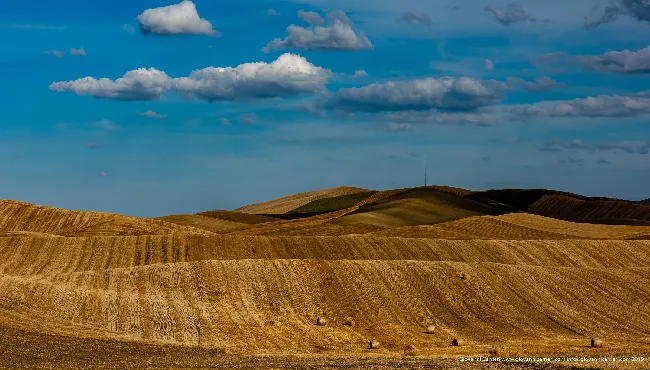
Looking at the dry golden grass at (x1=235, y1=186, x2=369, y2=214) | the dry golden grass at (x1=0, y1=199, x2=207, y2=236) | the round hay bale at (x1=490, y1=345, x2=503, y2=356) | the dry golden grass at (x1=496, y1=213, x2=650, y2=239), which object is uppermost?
the round hay bale at (x1=490, y1=345, x2=503, y2=356)

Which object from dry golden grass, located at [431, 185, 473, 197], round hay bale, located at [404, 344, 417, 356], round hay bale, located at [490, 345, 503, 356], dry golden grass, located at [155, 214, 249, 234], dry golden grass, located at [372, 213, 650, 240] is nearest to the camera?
round hay bale, located at [490, 345, 503, 356]

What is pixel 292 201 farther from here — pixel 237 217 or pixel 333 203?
pixel 237 217

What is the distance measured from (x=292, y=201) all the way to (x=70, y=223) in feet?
277

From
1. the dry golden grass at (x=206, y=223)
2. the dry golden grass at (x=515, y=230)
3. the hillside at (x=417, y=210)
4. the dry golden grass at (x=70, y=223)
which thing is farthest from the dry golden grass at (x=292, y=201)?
the dry golden grass at (x=70, y=223)

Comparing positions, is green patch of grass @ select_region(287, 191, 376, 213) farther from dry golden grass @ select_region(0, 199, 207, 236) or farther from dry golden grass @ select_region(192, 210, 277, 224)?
dry golden grass @ select_region(0, 199, 207, 236)

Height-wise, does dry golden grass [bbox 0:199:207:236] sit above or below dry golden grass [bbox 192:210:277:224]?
above

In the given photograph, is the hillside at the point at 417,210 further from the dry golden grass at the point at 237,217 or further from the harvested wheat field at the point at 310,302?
the harvested wheat field at the point at 310,302

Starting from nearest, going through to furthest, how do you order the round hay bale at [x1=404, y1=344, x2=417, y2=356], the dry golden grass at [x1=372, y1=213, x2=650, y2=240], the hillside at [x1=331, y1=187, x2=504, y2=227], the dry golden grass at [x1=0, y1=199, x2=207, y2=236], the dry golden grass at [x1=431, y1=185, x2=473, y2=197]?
the round hay bale at [x1=404, y1=344, x2=417, y2=356] < the dry golden grass at [x1=0, y1=199, x2=207, y2=236] < the dry golden grass at [x1=372, y1=213, x2=650, y2=240] < the hillside at [x1=331, y1=187, x2=504, y2=227] < the dry golden grass at [x1=431, y1=185, x2=473, y2=197]

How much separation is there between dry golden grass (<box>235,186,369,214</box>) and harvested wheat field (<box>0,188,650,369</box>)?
250ft

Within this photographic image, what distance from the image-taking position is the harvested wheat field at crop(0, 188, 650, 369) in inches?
1539

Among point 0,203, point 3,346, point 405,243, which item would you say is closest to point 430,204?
point 405,243

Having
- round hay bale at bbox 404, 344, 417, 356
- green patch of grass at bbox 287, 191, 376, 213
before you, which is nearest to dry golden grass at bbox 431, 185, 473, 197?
green patch of grass at bbox 287, 191, 376, 213

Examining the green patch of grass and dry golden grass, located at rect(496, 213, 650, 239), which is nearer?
dry golden grass, located at rect(496, 213, 650, 239)

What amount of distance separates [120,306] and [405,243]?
37.8m
